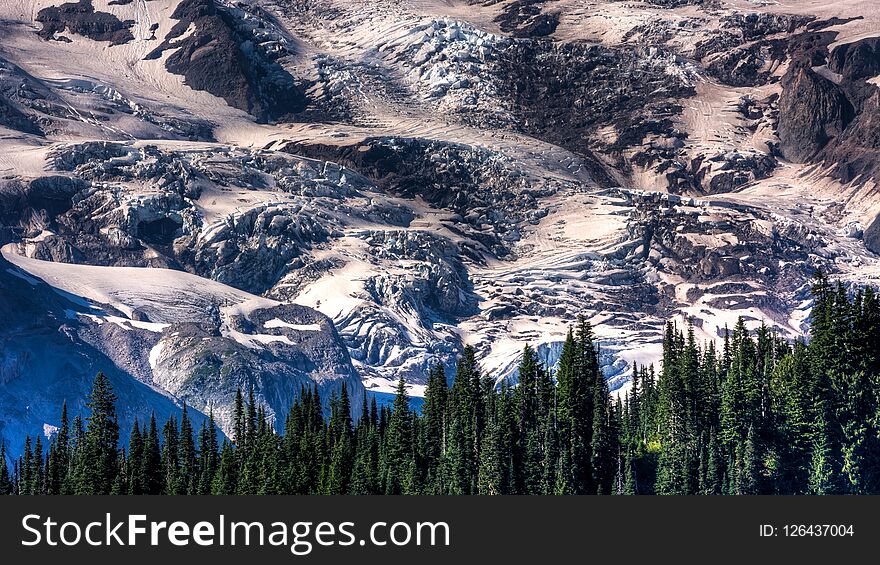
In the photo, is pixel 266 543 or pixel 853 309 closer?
pixel 266 543

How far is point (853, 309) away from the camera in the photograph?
187000 mm

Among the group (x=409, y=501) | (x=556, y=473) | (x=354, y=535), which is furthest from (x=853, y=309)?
(x=354, y=535)

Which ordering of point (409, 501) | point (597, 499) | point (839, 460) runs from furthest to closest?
point (839, 460) → point (597, 499) → point (409, 501)

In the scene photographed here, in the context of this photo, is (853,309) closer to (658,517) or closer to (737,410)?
(737,410)

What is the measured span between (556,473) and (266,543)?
6445cm

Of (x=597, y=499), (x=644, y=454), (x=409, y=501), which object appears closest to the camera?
(x=409, y=501)

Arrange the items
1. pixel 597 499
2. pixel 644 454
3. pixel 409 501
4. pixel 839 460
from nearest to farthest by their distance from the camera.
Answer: pixel 409 501
pixel 597 499
pixel 839 460
pixel 644 454

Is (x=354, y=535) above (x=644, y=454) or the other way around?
above

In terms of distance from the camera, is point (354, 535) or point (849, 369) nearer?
point (354, 535)

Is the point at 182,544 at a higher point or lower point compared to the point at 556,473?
higher

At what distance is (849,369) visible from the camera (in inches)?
7234

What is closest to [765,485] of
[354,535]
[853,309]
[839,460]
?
[839,460]

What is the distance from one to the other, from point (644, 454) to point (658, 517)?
60207 mm

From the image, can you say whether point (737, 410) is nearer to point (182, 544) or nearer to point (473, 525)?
point (473, 525)
